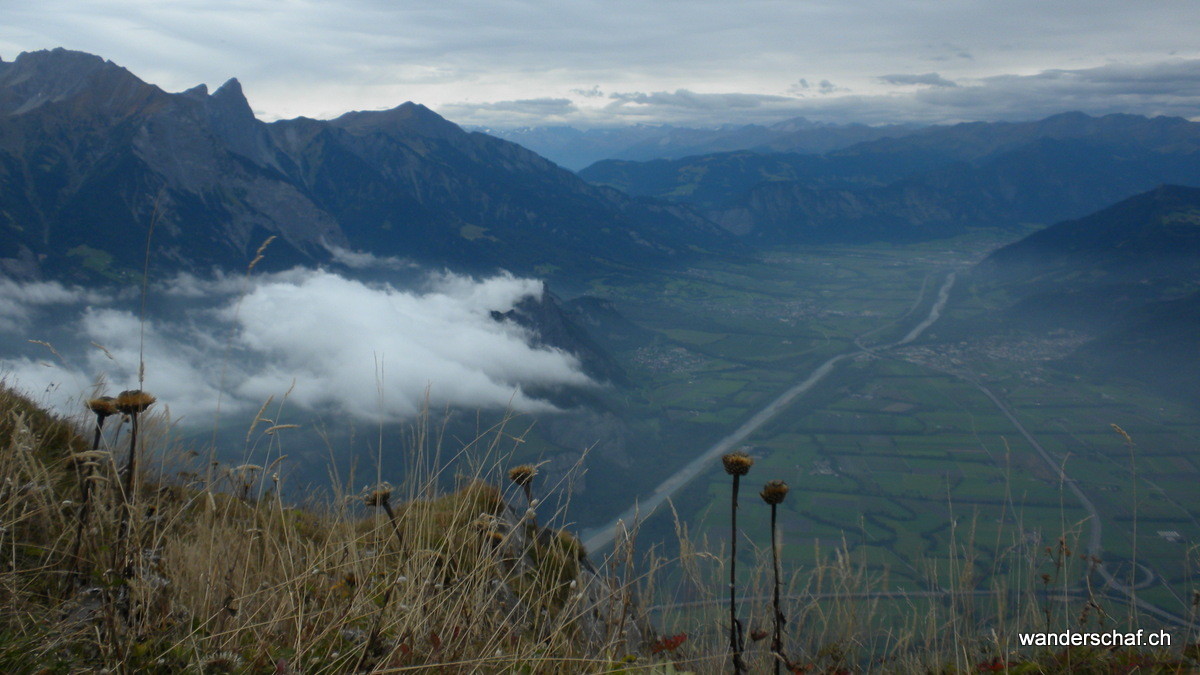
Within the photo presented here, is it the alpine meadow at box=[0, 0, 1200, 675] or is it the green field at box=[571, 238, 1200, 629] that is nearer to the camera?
the alpine meadow at box=[0, 0, 1200, 675]

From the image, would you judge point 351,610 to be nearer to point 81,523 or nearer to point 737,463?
point 81,523

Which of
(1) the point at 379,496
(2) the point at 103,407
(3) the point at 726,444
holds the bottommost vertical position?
(3) the point at 726,444

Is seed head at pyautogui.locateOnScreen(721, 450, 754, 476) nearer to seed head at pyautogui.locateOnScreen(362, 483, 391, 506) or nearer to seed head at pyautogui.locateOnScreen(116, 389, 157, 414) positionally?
seed head at pyautogui.locateOnScreen(362, 483, 391, 506)

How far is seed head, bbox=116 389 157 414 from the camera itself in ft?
8.45

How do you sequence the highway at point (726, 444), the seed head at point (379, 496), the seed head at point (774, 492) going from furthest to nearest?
the highway at point (726, 444) → the seed head at point (379, 496) → the seed head at point (774, 492)

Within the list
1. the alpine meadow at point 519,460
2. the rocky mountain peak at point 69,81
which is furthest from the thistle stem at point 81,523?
the rocky mountain peak at point 69,81

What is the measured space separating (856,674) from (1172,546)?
81621 mm

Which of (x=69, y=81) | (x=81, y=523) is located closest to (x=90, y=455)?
(x=81, y=523)

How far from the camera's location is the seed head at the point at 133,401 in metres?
2.58

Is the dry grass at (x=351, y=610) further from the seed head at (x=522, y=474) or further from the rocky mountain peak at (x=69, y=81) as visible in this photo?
the rocky mountain peak at (x=69, y=81)

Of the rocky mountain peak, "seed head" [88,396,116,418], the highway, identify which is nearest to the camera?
"seed head" [88,396,116,418]

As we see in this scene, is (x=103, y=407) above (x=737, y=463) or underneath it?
above

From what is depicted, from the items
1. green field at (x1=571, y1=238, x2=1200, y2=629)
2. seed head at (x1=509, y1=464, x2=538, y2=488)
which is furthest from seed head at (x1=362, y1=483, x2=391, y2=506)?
green field at (x1=571, y1=238, x2=1200, y2=629)

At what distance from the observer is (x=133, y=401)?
261 cm
